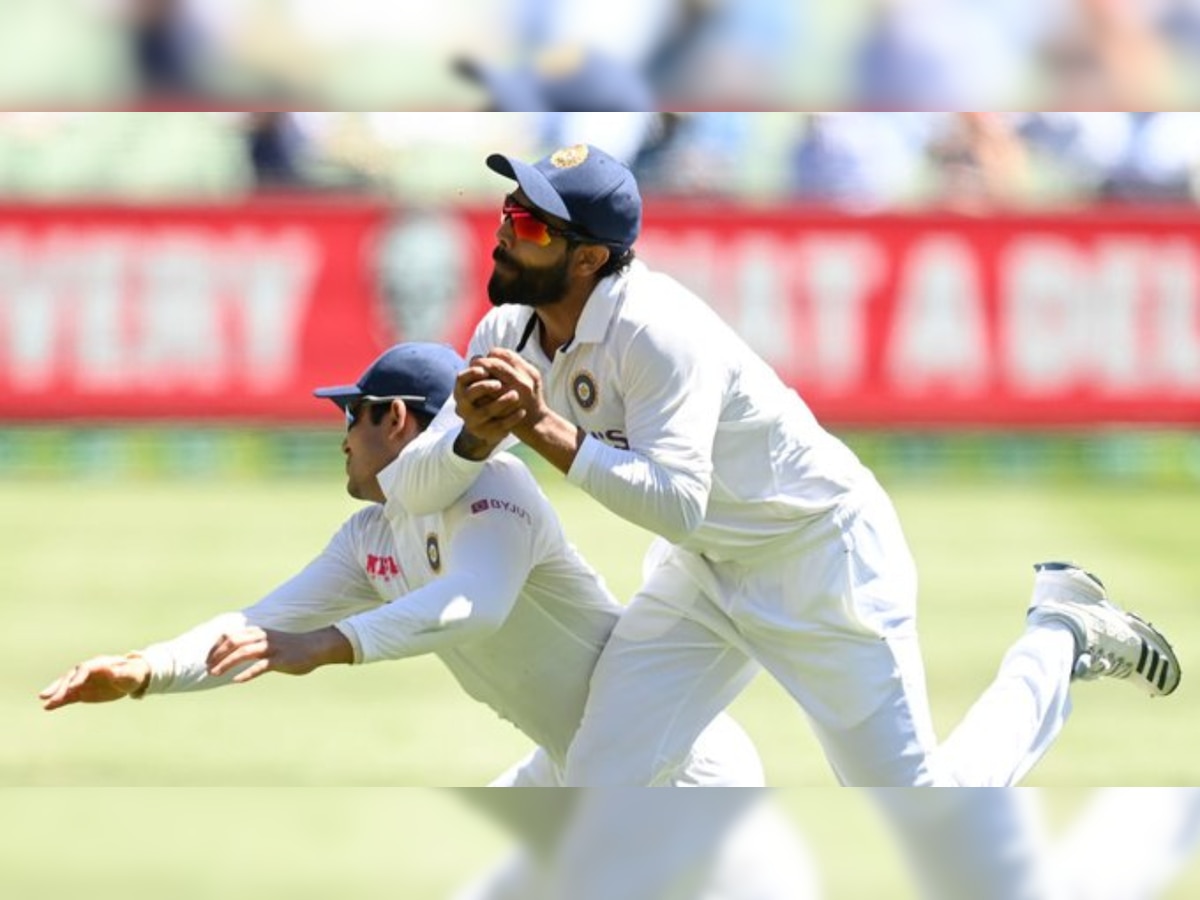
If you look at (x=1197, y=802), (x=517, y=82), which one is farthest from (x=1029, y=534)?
(x=1197, y=802)

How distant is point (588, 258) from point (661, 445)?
0.41 m

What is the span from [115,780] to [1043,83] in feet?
10.7

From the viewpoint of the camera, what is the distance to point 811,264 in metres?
12.2

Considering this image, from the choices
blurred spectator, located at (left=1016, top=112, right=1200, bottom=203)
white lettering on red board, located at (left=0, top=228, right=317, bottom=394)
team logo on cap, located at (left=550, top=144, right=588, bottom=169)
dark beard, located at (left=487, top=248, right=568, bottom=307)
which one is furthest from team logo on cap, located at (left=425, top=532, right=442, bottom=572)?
blurred spectator, located at (left=1016, top=112, right=1200, bottom=203)

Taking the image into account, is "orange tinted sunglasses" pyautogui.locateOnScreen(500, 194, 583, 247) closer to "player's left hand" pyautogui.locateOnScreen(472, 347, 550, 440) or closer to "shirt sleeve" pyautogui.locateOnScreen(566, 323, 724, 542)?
"shirt sleeve" pyautogui.locateOnScreen(566, 323, 724, 542)

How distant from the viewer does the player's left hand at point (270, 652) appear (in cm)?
378

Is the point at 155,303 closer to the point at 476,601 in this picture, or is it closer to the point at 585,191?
the point at 585,191

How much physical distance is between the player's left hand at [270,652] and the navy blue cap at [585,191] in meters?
0.95

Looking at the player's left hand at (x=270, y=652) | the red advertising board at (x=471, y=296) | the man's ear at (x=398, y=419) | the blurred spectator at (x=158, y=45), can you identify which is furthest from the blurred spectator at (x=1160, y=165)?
the player's left hand at (x=270, y=652)

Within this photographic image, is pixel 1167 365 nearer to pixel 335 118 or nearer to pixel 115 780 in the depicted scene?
pixel 335 118

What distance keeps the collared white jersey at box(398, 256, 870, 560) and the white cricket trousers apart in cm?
9

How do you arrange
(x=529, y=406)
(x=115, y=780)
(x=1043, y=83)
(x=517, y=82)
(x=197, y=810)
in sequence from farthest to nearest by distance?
1. (x=517, y=82)
2. (x=115, y=780)
3. (x=1043, y=83)
4. (x=529, y=406)
5. (x=197, y=810)

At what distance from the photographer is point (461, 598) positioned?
4.09 meters

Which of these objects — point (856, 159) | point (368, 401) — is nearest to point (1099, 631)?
point (368, 401)
